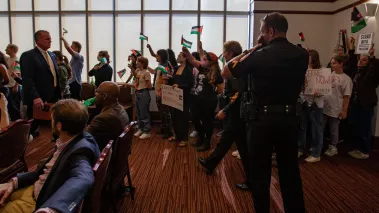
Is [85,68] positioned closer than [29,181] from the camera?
No

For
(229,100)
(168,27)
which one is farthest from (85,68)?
(229,100)

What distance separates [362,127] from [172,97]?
273cm

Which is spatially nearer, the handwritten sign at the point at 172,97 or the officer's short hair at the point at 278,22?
the officer's short hair at the point at 278,22

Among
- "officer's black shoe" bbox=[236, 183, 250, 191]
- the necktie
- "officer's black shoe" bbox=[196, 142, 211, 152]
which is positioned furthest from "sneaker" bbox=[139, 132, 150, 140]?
"officer's black shoe" bbox=[236, 183, 250, 191]

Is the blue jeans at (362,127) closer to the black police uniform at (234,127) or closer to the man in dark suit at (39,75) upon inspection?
the black police uniform at (234,127)

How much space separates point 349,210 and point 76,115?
244 centimetres

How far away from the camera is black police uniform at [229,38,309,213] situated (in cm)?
205

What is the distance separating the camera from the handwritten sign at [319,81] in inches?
147

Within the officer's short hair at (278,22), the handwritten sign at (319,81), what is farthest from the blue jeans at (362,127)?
the officer's short hair at (278,22)

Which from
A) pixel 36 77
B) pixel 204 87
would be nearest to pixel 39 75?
pixel 36 77

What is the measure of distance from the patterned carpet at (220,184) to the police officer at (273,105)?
61cm

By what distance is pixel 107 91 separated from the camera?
2400mm

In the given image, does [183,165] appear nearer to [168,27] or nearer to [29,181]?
[29,181]

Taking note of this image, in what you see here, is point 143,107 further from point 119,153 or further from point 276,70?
point 276,70
